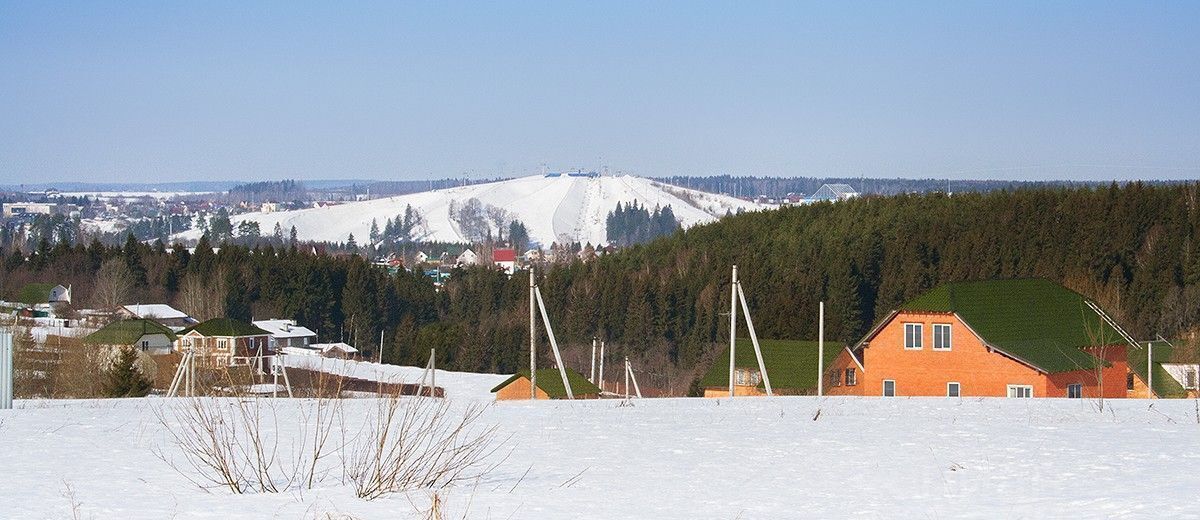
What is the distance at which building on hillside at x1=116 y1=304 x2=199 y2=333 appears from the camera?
7012 cm

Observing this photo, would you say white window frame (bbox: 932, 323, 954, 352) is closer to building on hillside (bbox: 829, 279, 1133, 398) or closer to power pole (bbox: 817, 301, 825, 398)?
building on hillside (bbox: 829, 279, 1133, 398)

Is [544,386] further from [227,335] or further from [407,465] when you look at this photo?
[407,465]

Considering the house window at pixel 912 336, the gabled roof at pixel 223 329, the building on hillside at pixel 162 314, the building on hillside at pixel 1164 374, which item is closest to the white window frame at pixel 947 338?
the house window at pixel 912 336

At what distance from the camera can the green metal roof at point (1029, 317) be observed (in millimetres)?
31031

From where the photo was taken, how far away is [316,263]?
3270 inches

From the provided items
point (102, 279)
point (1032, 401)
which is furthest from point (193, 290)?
point (1032, 401)

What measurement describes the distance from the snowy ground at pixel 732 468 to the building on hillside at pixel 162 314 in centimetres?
5764

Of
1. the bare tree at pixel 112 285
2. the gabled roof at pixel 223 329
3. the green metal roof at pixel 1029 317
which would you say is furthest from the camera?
the bare tree at pixel 112 285

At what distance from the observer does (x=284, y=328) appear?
73188mm

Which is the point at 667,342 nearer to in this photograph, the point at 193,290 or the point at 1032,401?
the point at 193,290

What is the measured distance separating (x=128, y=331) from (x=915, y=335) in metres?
33.3

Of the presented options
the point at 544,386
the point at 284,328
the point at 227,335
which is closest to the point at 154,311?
the point at 284,328

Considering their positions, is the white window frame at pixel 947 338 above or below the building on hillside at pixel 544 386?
above

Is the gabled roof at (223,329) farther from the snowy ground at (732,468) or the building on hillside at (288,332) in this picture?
the snowy ground at (732,468)
